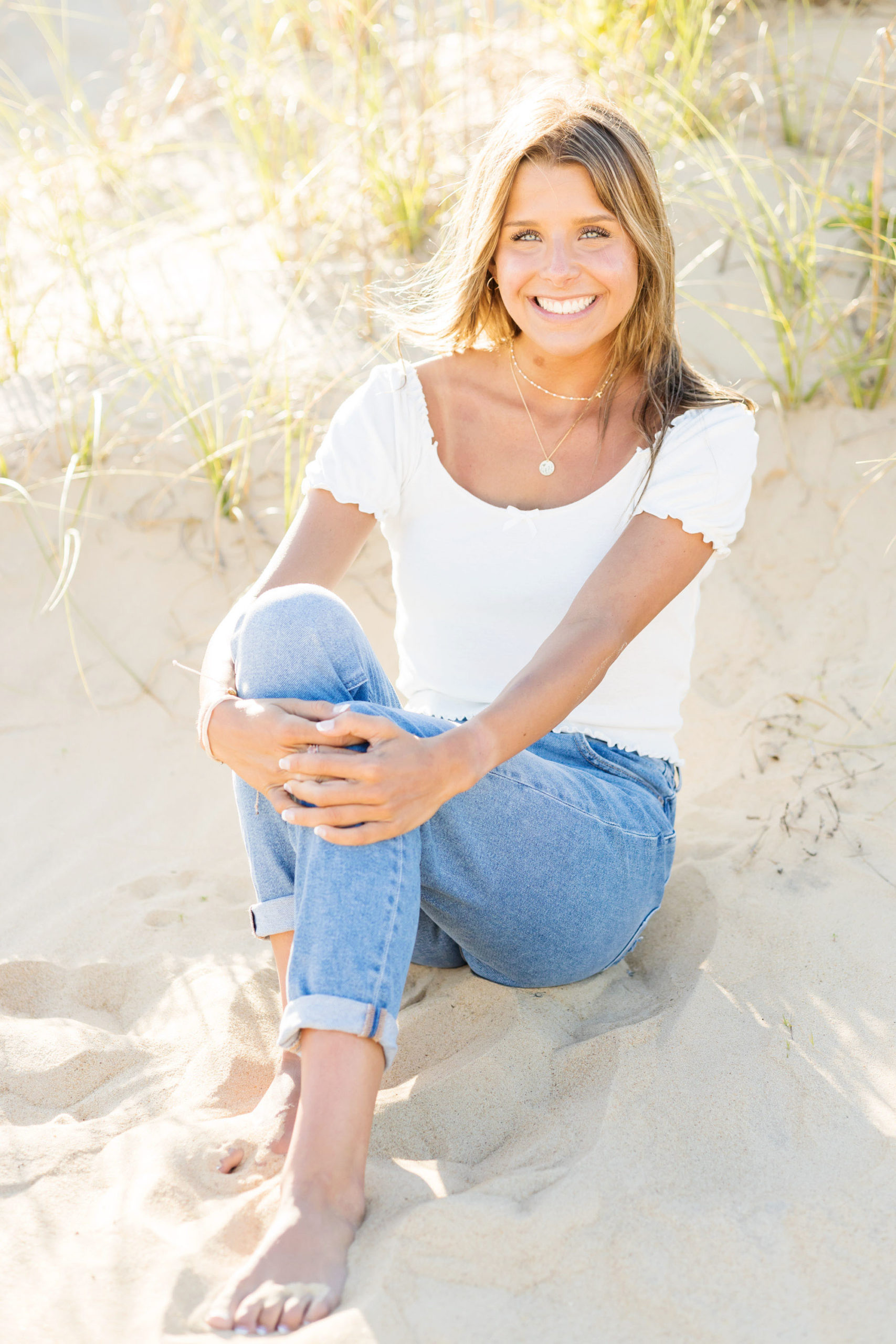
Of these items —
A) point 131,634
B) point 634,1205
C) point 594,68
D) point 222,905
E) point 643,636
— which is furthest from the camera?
point 594,68

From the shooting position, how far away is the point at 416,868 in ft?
4.93

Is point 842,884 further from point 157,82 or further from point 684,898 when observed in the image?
point 157,82

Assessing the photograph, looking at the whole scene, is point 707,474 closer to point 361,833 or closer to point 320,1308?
point 361,833

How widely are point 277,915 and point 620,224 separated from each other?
3.88 feet

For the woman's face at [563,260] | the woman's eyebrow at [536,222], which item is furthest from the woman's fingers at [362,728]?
the woman's eyebrow at [536,222]

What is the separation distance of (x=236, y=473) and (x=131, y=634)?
508 mm

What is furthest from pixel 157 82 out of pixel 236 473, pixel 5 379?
pixel 236 473

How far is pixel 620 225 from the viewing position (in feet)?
6.13

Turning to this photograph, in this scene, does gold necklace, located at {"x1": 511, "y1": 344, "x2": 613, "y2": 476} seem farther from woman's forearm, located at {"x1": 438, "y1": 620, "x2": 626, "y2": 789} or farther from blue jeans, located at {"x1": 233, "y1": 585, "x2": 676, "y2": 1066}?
blue jeans, located at {"x1": 233, "y1": 585, "x2": 676, "y2": 1066}

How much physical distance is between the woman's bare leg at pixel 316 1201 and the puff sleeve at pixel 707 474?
91 centimetres

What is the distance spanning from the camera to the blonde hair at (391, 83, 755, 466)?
182 centimetres

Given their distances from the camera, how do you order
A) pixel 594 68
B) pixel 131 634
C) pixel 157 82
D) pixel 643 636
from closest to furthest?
pixel 643 636 < pixel 131 634 < pixel 594 68 < pixel 157 82

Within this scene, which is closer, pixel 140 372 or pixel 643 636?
pixel 643 636

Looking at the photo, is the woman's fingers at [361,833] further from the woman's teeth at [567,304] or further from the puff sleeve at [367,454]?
the woman's teeth at [567,304]
